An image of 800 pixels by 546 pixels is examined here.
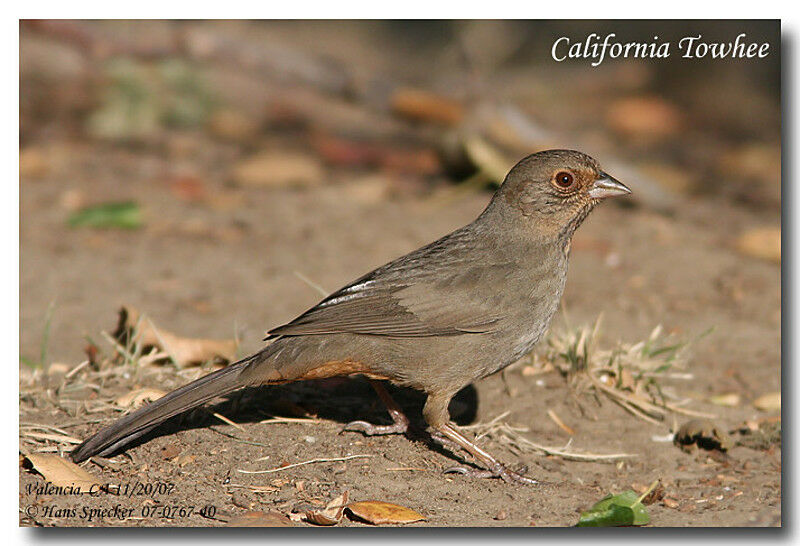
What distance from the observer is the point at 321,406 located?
5070mm

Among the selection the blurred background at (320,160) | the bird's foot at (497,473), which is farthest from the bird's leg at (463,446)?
the blurred background at (320,160)

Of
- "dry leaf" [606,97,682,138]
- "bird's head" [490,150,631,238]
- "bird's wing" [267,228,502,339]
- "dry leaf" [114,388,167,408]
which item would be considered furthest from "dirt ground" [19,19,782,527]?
"dry leaf" [606,97,682,138]

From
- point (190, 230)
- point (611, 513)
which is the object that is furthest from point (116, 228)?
point (611, 513)

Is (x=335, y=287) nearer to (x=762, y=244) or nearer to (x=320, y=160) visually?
(x=320, y=160)

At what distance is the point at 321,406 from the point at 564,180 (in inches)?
64.9

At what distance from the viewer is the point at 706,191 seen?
870 cm

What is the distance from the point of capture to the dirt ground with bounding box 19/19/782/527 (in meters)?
4.27

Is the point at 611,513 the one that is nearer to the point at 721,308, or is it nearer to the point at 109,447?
the point at 109,447

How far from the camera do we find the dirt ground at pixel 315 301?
14.0ft

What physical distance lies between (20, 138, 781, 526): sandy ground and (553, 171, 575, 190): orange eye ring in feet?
3.69

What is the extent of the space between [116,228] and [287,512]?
420 cm

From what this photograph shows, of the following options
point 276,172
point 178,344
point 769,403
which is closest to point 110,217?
point 276,172

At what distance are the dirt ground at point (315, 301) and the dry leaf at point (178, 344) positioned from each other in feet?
0.64

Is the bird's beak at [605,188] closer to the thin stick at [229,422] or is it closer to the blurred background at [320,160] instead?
the blurred background at [320,160]
